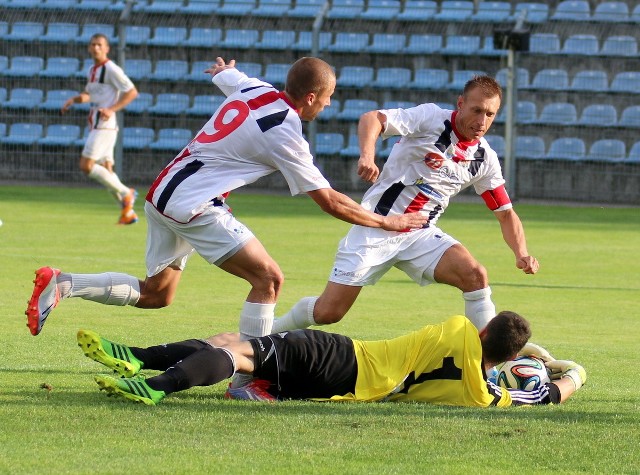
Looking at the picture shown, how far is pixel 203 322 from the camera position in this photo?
9.91 m

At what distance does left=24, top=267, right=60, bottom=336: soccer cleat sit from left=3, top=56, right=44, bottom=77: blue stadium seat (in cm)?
2020

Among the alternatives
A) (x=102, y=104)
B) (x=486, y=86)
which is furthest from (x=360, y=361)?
(x=102, y=104)

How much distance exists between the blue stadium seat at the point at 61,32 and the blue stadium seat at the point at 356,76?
6035 mm

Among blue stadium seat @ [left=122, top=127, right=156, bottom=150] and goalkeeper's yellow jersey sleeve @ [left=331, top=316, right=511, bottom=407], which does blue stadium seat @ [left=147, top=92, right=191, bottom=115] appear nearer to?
blue stadium seat @ [left=122, top=127, right=156, bottom=150]

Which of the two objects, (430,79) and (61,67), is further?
(61,67)

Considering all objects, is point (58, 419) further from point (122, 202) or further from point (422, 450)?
point (122, 202)

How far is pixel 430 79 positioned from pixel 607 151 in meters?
3.92

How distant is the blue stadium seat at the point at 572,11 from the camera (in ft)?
82.0

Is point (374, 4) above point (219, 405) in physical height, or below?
above

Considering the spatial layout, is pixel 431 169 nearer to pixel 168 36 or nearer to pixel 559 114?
pixel 559 114

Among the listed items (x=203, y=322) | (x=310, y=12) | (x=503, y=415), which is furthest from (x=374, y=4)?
(x=503, y=415)

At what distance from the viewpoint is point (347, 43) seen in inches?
1019

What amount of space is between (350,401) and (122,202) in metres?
11.9

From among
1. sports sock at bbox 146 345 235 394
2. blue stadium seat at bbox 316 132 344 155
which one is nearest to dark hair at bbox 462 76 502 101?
sports sock at bbox 146 345 235 394
